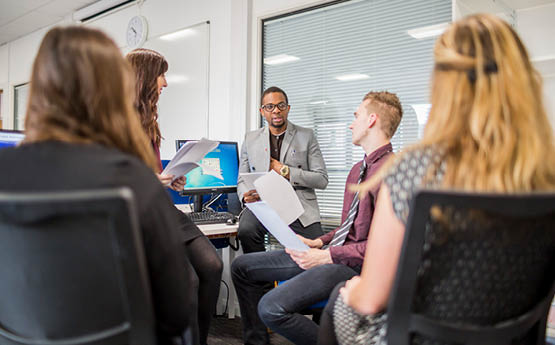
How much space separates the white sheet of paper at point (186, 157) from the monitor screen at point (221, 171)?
0.72m

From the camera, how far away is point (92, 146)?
819mm

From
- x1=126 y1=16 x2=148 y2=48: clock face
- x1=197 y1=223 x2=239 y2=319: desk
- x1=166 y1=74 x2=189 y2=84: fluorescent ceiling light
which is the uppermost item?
x1=126 y1=16 x2=148 y2=48: clock face

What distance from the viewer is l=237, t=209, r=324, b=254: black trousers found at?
8.83 feet

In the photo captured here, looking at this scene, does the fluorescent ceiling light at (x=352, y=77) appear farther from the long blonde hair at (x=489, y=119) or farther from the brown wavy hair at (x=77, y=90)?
the brown wavy hair at (x=77, y=90)

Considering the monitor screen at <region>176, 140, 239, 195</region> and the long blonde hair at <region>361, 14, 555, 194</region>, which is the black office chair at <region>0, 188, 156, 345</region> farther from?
the monitor screen at <region>176, 140, 239, 195</region>

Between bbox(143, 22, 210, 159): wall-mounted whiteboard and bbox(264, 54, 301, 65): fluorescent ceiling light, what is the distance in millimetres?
643

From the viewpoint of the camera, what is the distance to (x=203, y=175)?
2.82m

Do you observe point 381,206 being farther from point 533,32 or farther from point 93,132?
point 533,32

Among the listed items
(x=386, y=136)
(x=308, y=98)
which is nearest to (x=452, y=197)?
(x=386, y=136)

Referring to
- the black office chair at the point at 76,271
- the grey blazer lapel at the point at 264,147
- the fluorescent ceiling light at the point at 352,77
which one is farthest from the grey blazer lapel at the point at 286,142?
the black office chair at the point at 76,271

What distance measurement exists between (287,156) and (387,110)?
4.17 ft

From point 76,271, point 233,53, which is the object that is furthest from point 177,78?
point 76,271

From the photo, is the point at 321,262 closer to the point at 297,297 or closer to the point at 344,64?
the point at 297,297

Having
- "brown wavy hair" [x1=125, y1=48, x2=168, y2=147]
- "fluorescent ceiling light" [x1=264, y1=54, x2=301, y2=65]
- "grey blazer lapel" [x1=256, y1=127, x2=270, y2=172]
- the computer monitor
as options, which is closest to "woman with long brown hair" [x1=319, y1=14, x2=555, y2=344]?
"brown wavy hair" [x1=125, y1=48, x2=168, y2=147]
